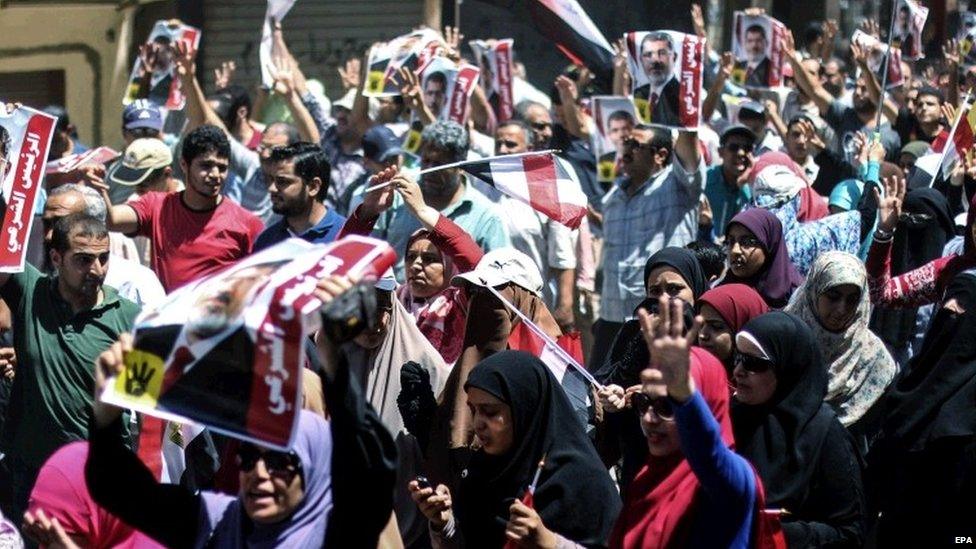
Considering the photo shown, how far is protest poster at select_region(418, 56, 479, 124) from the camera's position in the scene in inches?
439

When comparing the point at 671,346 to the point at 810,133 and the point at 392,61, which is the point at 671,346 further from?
the point at 392,61

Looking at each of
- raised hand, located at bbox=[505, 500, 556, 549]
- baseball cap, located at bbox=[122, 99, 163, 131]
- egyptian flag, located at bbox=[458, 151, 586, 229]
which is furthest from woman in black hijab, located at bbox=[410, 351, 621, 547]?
baseball cap, located at bbox=[122, 99, 163, 131]

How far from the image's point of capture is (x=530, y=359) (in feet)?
16.6

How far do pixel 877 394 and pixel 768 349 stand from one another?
56.9 inches

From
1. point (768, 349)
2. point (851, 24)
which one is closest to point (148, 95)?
point (768, 349)

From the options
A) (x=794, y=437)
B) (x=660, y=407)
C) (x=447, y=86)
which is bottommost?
(x=794, y=437)

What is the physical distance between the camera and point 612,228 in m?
9.37

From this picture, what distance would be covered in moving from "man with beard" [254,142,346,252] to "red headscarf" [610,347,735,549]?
3.39 meters

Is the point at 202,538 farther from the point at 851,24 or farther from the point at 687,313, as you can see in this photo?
the point at 851,24

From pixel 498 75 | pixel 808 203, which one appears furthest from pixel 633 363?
pixel 498 75

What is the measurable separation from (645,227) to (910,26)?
4.59 meters

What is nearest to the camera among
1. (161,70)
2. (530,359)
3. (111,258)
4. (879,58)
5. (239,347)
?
(239,347)

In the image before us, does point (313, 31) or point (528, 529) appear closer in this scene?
point (528, 529)

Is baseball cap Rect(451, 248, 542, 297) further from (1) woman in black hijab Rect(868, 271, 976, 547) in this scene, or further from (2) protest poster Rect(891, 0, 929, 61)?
(2) protest poster Rect(891, 0, 929, 61)
